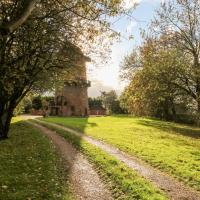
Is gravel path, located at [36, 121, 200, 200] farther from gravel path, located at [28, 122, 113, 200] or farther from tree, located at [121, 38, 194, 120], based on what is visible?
tree, located at [121, 38, 194, 120]

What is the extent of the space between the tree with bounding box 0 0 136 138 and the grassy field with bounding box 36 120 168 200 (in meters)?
6.50

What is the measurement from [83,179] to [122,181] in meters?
1.88

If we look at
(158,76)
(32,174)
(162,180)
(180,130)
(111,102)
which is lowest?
(162,180)

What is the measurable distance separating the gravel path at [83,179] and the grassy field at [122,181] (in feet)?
1.19

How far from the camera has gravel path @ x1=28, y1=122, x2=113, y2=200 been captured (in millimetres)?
14805

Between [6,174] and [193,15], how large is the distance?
133 feet

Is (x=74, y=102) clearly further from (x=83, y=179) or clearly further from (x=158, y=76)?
(x=83, y=179)

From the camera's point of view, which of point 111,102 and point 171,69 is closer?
point 171,69

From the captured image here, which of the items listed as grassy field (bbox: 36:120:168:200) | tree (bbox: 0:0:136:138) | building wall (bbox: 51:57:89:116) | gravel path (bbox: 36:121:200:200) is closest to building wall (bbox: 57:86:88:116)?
building wall (bbox: 51:57:89:116)

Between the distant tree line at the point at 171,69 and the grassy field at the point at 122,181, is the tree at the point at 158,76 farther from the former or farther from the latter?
the grassy field at the point at 122,181

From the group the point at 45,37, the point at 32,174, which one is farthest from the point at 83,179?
the point at 45,37

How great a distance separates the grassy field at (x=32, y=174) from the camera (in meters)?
14.5

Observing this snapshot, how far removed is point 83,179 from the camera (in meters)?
17.4

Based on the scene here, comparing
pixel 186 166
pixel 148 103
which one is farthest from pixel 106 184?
pixel 148 103
